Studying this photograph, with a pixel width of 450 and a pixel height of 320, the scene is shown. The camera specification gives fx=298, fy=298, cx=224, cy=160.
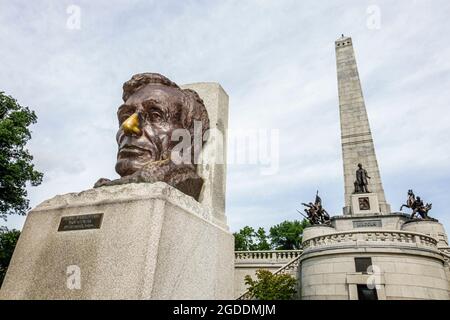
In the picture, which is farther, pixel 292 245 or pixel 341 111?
pixel 292 245

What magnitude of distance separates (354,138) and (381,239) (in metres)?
16.1

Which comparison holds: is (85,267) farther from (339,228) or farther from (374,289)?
(339,228)

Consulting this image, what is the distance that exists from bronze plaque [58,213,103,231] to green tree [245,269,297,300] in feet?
51.0

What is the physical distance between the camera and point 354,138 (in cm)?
2912

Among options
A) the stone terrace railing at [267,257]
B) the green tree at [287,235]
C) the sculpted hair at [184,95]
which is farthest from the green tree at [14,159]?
the green tree at [287,235]

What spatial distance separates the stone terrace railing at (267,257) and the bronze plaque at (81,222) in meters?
22.7

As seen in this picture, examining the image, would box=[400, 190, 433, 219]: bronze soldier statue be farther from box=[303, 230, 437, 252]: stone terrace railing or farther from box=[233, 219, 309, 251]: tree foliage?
box=[233, 219, 309, 251]: tree foliage


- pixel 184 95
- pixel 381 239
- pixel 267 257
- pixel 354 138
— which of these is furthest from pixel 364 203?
pixel 184 95

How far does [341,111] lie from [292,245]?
1054 inches

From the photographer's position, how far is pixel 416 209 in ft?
80.0
